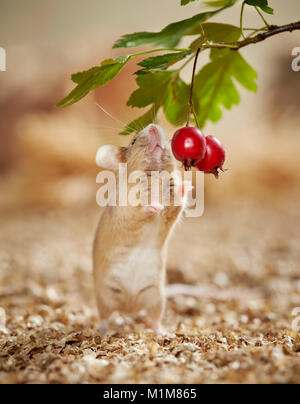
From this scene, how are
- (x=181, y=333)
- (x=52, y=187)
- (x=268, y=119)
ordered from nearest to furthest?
(x=181, y=333) < (x=52, y=187) < (x=268, y=119)

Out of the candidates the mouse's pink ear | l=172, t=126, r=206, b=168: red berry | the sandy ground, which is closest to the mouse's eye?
the sandy ground

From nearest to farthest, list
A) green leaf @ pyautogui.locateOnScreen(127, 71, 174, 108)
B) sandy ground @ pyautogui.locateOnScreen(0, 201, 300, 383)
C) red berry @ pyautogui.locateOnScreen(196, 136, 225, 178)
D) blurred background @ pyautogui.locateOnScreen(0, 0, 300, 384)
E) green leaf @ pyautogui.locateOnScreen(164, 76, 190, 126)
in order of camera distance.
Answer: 1. sandy ground @ pyautogui.locateOnScreen(0, 201, 300, 383)
2. red berry @ pyautogui.locateOnScreen(196, 136, 225, 178)
3. green leaf @ pyautogui.locateOnScreen(127, 71, 174, 108)
4. green leaf @ pyautogui.locateOnScreen(164, 76, 190, 126)
5. blurred background @ pyautogui.locateOnScreen(0, 0, 300, 384)

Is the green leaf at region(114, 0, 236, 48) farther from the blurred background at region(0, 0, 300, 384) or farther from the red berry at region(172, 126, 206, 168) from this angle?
the blurred background at region(0, 0, 300, 384)

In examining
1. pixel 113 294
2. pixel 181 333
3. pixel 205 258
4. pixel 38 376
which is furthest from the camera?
pixel 205 258

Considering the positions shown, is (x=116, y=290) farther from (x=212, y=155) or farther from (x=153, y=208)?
(x=212, y=155)

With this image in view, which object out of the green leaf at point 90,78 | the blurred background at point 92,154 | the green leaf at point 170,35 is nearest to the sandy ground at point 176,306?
the blurred background at point 92,154

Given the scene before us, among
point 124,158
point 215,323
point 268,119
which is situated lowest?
point 215,323

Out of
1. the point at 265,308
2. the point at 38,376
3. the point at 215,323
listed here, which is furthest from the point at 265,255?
the point at 38,376

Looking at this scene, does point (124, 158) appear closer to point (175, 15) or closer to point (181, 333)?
point (181, 333)
